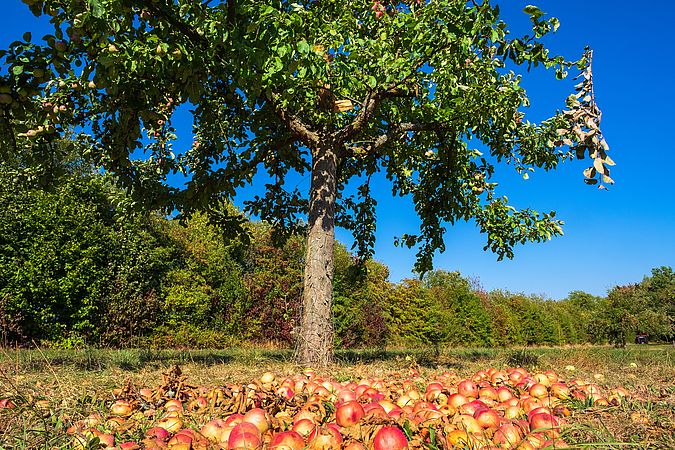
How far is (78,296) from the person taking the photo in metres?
11.7

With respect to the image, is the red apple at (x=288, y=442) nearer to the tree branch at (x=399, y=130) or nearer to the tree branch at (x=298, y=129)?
the tree branch at (x=298, y=129)

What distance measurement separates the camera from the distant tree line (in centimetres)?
1099

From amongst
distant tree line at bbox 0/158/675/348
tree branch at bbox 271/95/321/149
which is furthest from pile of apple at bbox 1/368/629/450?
tree branch at bbox 271/95/321/149

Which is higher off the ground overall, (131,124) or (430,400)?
(131,124)

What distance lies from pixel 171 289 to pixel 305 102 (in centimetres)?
859

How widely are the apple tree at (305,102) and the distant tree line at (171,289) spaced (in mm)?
1102

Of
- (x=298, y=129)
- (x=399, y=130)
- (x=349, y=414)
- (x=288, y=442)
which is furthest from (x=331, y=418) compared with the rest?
(x=399, y=130)

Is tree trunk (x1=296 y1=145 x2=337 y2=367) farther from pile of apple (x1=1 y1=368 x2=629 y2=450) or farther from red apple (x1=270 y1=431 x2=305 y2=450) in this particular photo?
red apple (x1=270 y1=431 x2=305 y2=450)

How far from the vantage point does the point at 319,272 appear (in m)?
6.74

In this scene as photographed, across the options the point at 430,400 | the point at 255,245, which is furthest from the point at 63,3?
the point at 255,245

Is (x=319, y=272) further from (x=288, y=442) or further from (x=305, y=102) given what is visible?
(x=288, y=442)

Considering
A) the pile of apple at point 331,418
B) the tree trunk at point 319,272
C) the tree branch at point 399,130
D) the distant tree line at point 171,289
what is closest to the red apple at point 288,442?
the pile of apple at point 331,418

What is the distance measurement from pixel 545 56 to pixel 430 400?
4.95 meters

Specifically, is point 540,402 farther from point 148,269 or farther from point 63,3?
point 148,269
